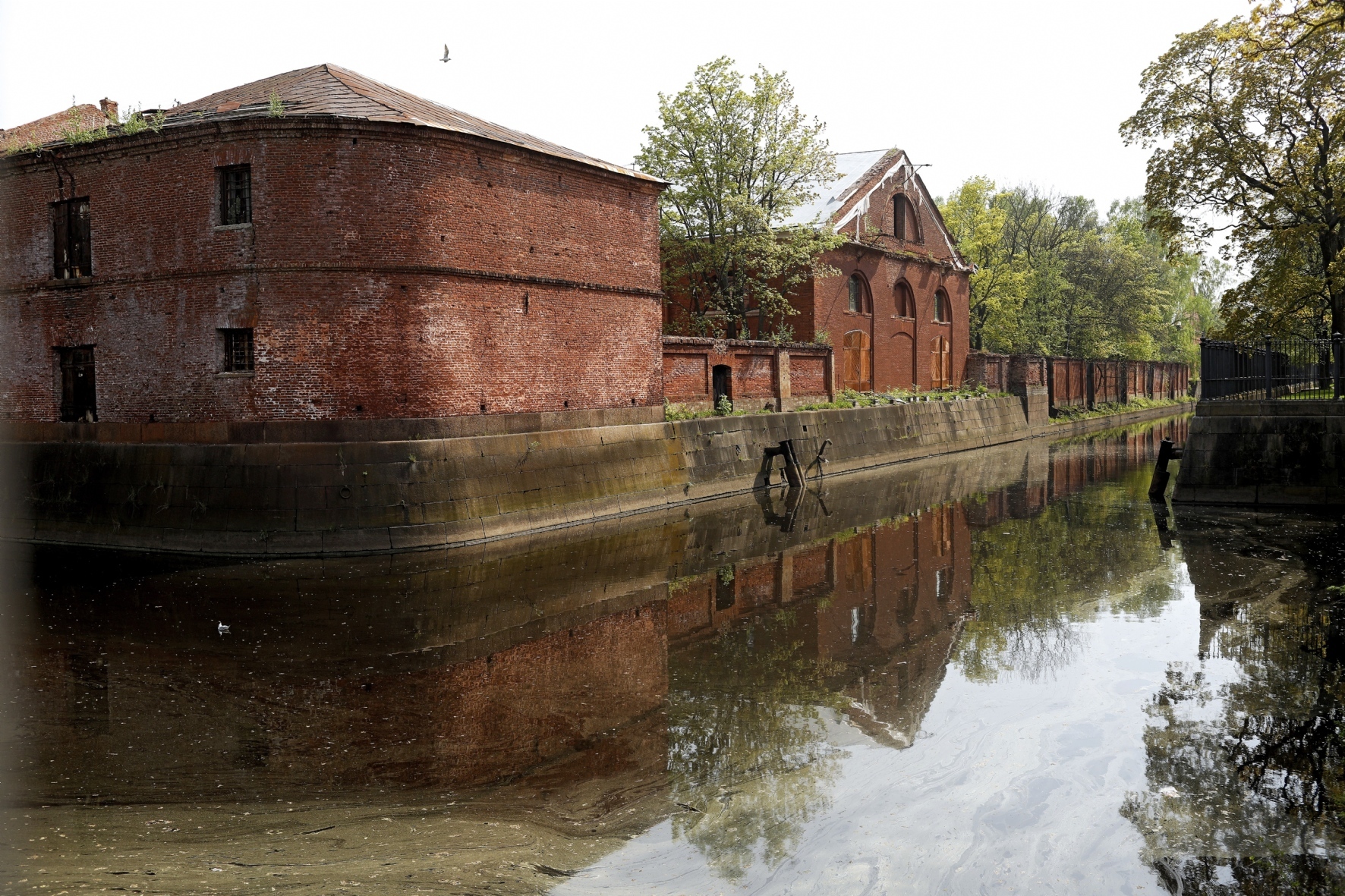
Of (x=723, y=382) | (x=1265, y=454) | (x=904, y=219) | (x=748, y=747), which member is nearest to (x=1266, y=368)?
(x=1265, y=454)

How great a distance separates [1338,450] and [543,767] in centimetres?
1693

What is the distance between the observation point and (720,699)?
8.53 metres

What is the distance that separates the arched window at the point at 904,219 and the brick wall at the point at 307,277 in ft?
68.2

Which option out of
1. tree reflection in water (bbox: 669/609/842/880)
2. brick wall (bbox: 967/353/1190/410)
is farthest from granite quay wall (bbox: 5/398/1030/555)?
brick wall (bbox: 967/353/1190/410)

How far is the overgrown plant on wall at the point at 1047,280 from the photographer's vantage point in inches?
1823

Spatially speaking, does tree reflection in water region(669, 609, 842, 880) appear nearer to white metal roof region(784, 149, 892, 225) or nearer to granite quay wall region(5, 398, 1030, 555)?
granite quay wall region(5, 398, 1030, 555)

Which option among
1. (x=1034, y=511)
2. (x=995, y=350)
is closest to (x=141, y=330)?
(x=1034, y=511)

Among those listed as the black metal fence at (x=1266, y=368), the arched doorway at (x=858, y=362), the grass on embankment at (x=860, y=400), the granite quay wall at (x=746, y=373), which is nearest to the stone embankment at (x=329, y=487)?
the grass on embankment at (x=860, y=400)

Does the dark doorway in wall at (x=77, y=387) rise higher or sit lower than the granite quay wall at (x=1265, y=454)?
higher

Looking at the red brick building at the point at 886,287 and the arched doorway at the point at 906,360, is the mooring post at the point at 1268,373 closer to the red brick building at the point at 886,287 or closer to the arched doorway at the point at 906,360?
the red brick building at the point at 886,287

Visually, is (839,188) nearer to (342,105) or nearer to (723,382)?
(723,382)

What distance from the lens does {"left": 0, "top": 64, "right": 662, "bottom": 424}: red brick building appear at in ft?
51.8

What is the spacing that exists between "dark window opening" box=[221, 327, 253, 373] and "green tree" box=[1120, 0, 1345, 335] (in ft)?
59.9

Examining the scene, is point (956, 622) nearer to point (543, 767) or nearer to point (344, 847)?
point (543, 767)
